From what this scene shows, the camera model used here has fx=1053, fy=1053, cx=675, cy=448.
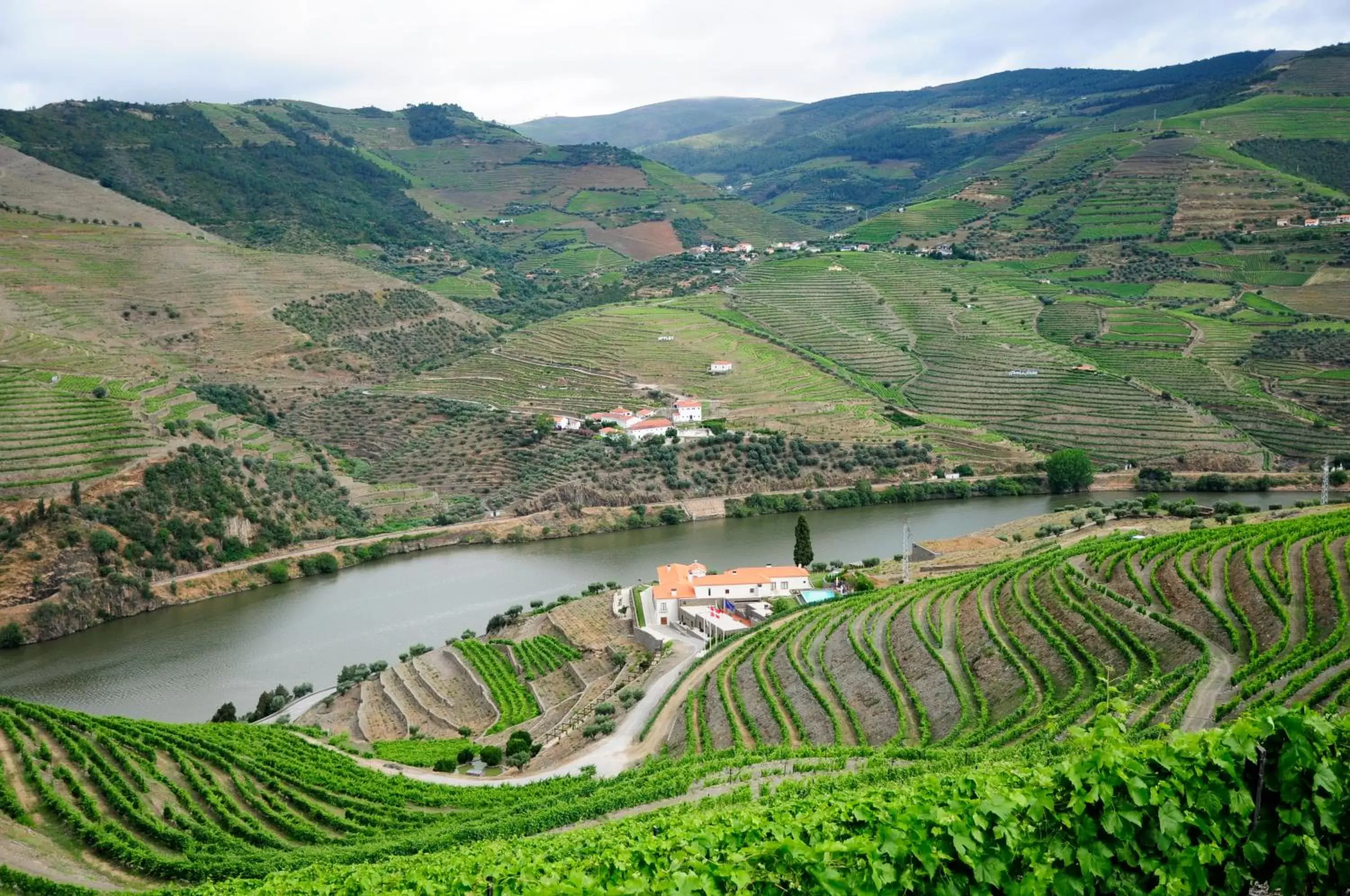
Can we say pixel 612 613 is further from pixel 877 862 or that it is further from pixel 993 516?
pixel 877 862

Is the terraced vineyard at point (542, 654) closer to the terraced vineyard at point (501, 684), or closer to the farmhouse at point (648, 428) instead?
the terraced vineyard at point (501, 684)

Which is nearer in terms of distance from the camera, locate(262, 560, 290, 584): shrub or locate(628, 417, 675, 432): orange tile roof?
locate(262, 560, 290, 584): shrub

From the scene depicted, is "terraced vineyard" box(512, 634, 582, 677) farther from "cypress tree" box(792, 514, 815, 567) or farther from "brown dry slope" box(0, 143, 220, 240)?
"brown dry slope" box(0, 143, 220, 240)

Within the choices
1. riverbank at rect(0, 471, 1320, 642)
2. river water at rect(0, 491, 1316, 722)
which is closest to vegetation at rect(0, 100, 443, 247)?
riverbank at rect(0, 471, 1320, 642)

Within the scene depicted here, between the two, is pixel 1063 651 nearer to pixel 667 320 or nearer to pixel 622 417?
pixel 622 417

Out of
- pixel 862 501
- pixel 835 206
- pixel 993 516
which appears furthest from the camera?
pixel 835 206

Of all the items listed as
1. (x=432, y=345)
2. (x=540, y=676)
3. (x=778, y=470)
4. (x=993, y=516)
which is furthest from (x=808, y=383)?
(x=540, y=676)

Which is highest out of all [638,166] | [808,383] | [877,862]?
[638,166]

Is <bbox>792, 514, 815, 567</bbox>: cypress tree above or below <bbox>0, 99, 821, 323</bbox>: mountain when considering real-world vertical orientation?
below
